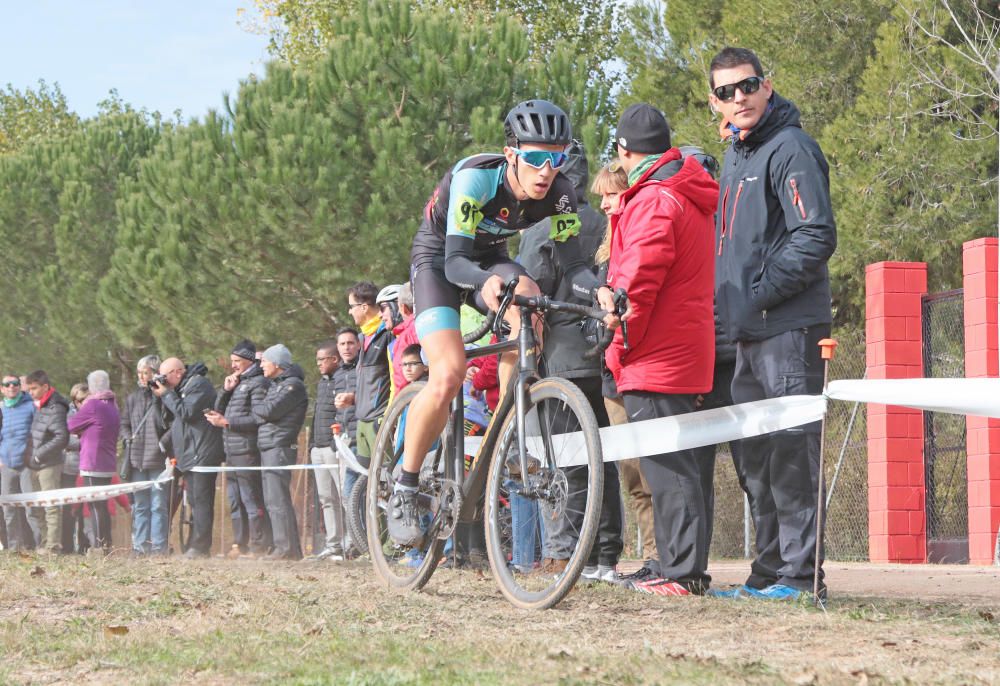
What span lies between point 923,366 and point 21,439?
11.0m

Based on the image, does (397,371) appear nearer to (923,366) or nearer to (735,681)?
(735,681)

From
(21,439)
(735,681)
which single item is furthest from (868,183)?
(735,681)

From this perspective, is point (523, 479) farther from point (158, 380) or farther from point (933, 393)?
point (158, 380)

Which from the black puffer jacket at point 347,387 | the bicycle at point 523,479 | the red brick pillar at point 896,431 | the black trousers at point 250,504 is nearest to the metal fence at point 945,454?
the red brick pillar at point 896,431

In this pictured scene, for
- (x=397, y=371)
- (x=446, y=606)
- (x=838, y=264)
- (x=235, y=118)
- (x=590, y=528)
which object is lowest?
(x=446, y=606)

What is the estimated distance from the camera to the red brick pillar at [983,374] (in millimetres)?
12758

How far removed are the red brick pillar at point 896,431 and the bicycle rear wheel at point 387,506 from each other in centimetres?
756

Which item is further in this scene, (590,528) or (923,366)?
(923,366)

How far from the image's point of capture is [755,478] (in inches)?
253

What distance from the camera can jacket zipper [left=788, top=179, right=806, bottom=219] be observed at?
611 centimetres

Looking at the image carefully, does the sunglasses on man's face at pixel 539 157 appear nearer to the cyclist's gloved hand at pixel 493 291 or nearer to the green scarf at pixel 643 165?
the cyclist's gloved hand at pixel 493 291

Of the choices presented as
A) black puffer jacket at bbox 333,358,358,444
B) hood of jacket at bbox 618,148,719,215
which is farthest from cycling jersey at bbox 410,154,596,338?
black puffer jacket at bbox 333,358,358,444

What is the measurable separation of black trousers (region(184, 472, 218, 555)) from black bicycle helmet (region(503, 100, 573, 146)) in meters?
9.22

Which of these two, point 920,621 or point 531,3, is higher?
point 531,3
